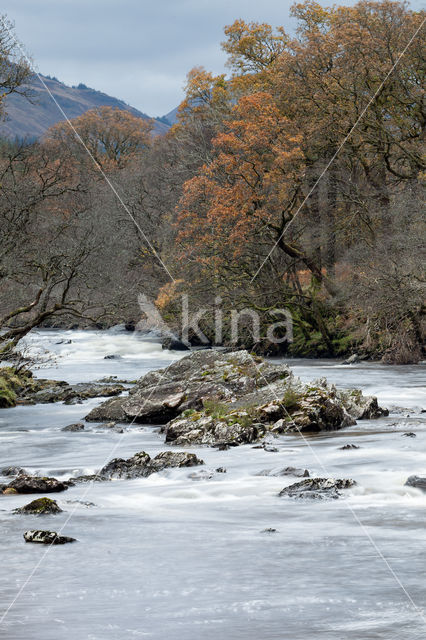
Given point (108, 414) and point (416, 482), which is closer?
point (416, 482)

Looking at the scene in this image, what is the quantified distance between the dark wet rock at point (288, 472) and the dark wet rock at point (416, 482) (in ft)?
4.50

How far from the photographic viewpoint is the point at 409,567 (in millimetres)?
5969

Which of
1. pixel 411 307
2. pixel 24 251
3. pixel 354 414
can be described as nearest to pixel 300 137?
pixel 411 307

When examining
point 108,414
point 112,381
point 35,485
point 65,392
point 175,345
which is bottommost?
point 175,345

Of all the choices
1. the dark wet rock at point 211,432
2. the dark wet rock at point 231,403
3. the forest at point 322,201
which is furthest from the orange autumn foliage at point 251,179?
the dark wet rock at point 211,432

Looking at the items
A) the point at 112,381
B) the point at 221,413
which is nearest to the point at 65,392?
the point at 112,381

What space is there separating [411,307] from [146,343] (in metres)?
17.1

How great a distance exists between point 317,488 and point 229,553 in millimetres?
2413

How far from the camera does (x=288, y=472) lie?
9781mm

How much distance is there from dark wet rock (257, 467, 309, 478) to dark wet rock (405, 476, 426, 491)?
1.37 metres

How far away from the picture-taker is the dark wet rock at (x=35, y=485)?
29.7 feet

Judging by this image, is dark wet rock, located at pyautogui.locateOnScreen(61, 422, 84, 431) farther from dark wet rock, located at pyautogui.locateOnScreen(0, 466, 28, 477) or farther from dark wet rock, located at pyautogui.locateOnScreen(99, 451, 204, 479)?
dark wet rock, located at pyautogui.locateOnScreen(99, 451, 204, 479)

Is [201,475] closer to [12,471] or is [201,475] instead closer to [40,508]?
[40,508]

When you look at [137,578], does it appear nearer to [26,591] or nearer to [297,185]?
[26,591]
